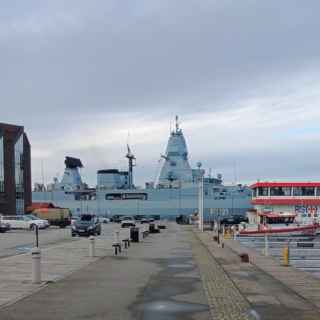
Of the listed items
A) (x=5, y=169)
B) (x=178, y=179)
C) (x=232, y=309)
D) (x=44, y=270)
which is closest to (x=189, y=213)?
(x=178, y=179)

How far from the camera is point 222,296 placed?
1543 cm

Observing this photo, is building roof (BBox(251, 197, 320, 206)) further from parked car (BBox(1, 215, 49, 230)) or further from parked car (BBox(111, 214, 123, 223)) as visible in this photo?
parked car (BBox(111, 214, 123, 223))

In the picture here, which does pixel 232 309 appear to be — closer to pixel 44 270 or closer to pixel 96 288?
pixel 96 288

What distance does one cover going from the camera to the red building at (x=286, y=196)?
83188mm

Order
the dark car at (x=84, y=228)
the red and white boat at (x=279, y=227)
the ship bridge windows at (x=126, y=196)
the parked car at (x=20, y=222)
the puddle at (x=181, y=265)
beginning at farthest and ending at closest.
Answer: the ship bridge windows at (x=126, y=196) < the parked car at (x=20, y=222) < the red and white boat at (x=279, y=227) < the dark car at (x=84, y=228) < the puddle at (x=181, y=265)

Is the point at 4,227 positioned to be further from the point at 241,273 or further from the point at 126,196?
the point at 126,196

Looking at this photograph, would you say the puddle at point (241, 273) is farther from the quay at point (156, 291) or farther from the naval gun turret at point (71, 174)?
the naval gun turret at point (71, 174)

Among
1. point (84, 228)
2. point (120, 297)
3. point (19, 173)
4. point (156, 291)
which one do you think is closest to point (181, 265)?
point (156, 291)

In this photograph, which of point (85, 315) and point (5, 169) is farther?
point (5, 169)

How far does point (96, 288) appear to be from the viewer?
16.8 meters

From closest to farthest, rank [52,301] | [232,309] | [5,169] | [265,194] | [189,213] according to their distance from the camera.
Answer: [232,309] < [52,301] < [265,194] < [5,169] < [189,213]

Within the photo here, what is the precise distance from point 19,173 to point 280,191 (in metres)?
40.8

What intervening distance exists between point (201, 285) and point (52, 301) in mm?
4888

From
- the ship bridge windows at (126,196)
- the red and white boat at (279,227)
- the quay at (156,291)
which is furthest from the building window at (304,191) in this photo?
the ship bridge windows at (126,196)
